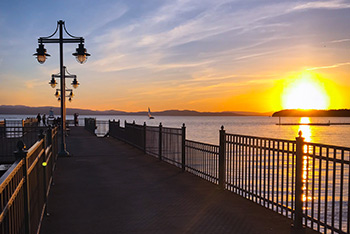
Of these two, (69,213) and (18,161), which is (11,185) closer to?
(18,161)

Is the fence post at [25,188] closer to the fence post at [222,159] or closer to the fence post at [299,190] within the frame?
the fence post at [299,190]

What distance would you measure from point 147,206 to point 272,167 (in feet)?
12.8

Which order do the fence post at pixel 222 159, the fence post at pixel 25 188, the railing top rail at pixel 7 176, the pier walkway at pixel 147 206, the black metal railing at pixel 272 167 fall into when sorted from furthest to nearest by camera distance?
the fence post at pixel 222 159, the pier walkway at pixel 147 206, the black metal railing at pixel 272 167, the fence post at pixel 25 188, the railing top rail at pixel 7 176

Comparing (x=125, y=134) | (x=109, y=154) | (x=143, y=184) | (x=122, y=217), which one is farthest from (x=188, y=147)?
(x=125, y=134)

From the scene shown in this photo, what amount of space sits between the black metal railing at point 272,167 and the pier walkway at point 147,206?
1.18 feet

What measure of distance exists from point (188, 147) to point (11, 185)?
8.94 meters

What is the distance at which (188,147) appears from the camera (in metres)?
12.0

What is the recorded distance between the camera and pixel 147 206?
25.2 ft

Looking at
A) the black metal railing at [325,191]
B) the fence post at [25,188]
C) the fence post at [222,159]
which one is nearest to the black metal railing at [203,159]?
the fence post at [222,159]

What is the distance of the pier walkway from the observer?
626cm

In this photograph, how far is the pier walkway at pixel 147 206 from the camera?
20.5ft

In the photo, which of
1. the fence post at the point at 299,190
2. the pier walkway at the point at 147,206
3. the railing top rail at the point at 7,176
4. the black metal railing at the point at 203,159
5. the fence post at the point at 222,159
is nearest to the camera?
the railing top rail at the point at 7,176

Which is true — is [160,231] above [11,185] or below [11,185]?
below

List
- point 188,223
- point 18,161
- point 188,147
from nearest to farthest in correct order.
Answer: point 18,161 → point 188,223 → point 188,147
